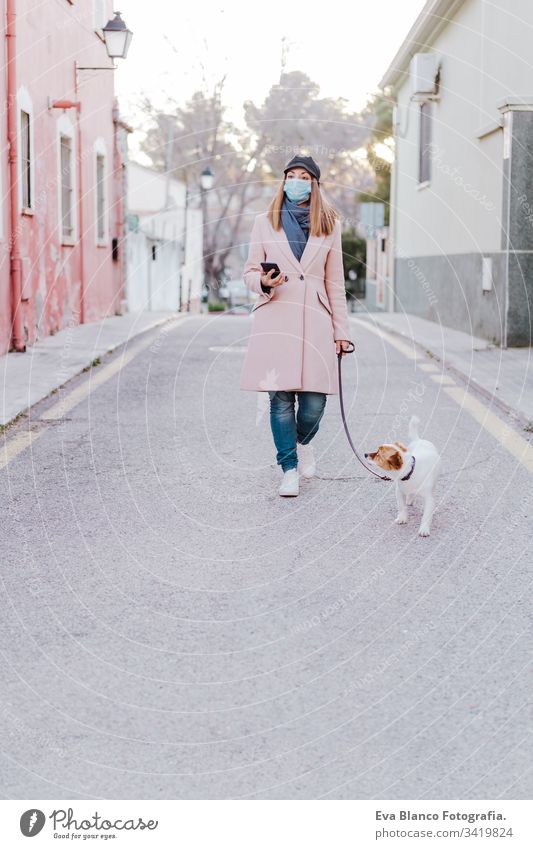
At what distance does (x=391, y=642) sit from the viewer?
4.40 m

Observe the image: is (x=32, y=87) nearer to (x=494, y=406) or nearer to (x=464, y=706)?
(x=494, y=406)

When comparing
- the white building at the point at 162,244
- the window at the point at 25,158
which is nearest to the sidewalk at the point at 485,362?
the window at the point at 25,158

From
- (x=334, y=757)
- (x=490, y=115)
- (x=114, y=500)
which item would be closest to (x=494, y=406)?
(x=114, y=500)

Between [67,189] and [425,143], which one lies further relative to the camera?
[425,143]

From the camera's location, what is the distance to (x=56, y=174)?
61.0 feet

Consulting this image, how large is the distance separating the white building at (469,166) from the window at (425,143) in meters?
0.03

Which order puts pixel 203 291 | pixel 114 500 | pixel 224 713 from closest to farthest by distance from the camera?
pixel 224 713, pixel 114 500, pixel 203 291

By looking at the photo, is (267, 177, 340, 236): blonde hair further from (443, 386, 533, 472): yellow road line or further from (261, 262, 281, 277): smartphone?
(443, 386, 533, 472): yellow road line

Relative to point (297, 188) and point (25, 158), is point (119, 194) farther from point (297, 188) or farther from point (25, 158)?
point (297, 188)

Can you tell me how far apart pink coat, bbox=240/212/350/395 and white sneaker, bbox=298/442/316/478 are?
51 centimetres

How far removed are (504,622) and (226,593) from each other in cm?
111

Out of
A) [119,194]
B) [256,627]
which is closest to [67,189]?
[119,194]
